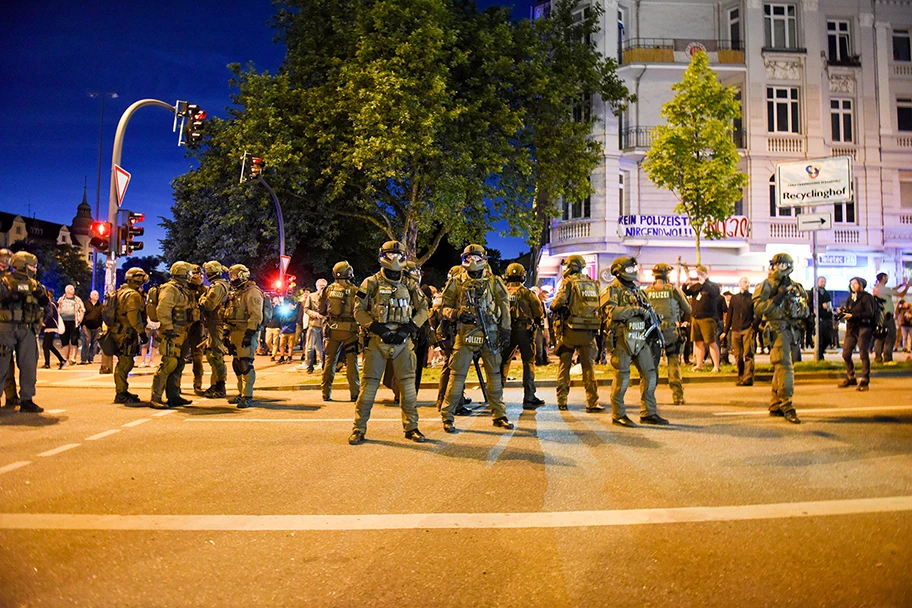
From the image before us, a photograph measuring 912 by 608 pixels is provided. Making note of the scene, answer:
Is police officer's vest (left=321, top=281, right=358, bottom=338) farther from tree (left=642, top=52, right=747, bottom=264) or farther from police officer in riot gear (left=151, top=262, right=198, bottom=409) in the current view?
tree (left=642, top=52, right=747, bottom=264)

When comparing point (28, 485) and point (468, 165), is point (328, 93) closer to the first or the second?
point (468, 165)

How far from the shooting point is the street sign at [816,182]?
15.1 meters

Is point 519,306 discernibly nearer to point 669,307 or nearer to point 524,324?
point 524,324

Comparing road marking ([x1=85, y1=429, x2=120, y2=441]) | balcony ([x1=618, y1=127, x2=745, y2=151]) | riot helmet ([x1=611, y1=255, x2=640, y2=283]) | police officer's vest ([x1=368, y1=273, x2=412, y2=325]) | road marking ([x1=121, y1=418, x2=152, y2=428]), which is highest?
balcony ([x1=618, y1=127, x2=745, y2=151])

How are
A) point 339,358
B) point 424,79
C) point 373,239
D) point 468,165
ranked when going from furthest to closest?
point 373,239
point 468,165
point 424,79
point 339,358

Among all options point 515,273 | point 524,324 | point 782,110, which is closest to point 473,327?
point 515,273

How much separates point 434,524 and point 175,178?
28.5 m

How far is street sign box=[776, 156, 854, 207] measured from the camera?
595 inches

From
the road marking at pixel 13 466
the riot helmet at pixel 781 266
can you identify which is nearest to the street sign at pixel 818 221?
the riot helmet at pixel 781 266

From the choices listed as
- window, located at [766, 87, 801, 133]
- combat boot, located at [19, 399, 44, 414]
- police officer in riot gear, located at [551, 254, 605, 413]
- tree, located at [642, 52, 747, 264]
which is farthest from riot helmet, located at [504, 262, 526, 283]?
window, located at [766, 87, 801, 133]

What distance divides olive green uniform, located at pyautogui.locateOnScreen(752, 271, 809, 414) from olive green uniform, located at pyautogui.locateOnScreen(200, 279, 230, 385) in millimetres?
7549

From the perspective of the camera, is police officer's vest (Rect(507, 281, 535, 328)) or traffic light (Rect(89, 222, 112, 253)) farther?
traffic light (Rect(89, 222, 112, 253))

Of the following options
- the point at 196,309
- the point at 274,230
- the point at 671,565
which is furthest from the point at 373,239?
the point at 671,565

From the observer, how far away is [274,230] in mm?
24609
